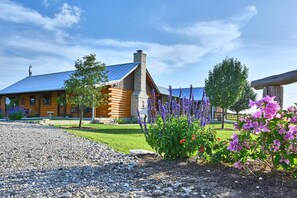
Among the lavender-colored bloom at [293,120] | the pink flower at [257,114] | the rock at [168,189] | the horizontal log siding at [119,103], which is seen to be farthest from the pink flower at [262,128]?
the horizontal log siding at [119,103]

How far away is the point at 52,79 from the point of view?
24766 mm

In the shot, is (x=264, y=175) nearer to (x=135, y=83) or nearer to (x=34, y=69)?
(x=135, y=83)

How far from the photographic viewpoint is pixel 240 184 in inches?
130

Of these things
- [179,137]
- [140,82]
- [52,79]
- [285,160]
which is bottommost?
[285,160]

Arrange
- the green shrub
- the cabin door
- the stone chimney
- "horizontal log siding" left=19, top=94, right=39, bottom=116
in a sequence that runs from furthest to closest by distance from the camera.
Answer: "horizontal log siding" left=19, top=94, right=39, bottom=116
the stone chimney
the cabin door
the green shrub

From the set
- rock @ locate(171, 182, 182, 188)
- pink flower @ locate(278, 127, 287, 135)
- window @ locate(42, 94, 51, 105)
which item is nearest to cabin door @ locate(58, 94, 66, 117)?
window @ locate(42, 94, 51, 105)

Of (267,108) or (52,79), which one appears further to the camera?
(52,79)

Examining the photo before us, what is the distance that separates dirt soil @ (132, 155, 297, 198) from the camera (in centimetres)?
304

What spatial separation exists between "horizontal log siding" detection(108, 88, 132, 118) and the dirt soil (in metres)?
14.8

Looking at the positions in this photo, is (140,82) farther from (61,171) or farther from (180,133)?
(61,171)

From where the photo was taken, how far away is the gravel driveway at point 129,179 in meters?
3.16

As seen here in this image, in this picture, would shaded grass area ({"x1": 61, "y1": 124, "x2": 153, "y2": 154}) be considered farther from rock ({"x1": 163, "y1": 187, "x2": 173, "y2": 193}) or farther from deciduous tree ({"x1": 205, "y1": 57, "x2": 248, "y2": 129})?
deciduous tree ({"x1": 205, "y1": 57, "x2": 248, "y2": 129})

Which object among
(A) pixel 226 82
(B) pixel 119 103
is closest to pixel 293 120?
(B) pixel 119 103

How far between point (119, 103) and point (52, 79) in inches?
321
